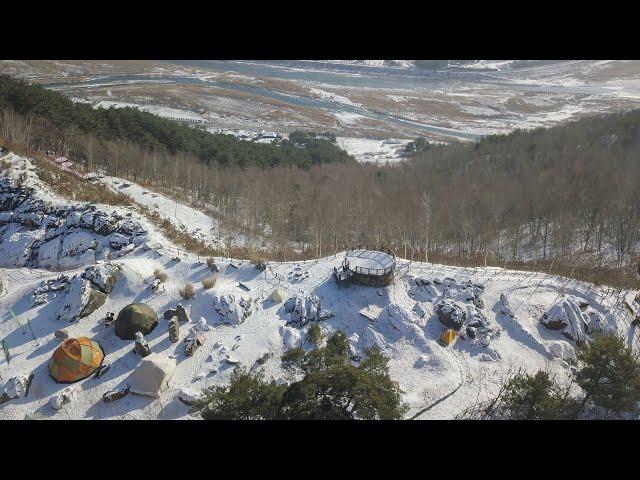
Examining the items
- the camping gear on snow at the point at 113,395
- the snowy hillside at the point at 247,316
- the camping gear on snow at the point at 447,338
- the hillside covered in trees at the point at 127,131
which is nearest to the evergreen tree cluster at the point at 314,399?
the snowy hillside at the point at 247,316

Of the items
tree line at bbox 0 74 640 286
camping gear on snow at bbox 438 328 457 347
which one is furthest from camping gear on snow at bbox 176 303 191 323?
camping gear on snow at bbox 438 328 457 347

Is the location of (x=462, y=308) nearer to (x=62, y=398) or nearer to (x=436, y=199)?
(x=62, y=398)

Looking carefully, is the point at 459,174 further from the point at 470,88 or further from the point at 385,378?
the point at 470,88

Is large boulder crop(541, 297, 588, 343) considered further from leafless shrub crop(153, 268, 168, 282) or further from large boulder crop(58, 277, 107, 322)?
large boulder crop(58, 277, 107, 322)

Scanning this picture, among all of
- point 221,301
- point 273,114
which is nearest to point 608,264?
point 221,301

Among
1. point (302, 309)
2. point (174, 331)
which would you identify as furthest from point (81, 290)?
point (302, 309)
